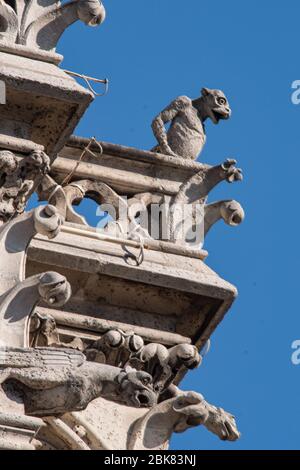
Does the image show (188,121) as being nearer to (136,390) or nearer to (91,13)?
(91,13)

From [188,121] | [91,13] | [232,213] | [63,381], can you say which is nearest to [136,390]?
[63,381]

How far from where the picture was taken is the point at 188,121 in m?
32.7

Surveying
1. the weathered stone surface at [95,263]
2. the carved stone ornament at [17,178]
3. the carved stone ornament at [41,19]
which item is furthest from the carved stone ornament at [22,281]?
the carved stone ornament at [41,19]

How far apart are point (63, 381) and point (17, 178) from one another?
1.66 m

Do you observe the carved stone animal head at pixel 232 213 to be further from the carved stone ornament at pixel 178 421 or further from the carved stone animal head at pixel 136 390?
the carved stone animal head at pixel 136 390

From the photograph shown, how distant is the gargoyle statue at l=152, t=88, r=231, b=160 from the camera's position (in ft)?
107

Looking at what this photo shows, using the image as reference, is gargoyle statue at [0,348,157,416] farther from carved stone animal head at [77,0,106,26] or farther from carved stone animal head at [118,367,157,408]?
carved stone animal head at [77,0,106,26]

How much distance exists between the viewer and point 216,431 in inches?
1219

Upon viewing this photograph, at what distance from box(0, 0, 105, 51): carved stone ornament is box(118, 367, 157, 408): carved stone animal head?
101 inches

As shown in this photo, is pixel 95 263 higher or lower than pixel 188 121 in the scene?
lower

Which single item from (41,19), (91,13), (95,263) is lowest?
A: (95,263)

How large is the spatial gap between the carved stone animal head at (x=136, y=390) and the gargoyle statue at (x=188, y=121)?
10.9ft

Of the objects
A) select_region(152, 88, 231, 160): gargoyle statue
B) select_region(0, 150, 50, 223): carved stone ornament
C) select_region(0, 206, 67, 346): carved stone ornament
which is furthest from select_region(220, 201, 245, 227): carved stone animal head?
select_region(0, 206, 67, 346): carved stone ornament
